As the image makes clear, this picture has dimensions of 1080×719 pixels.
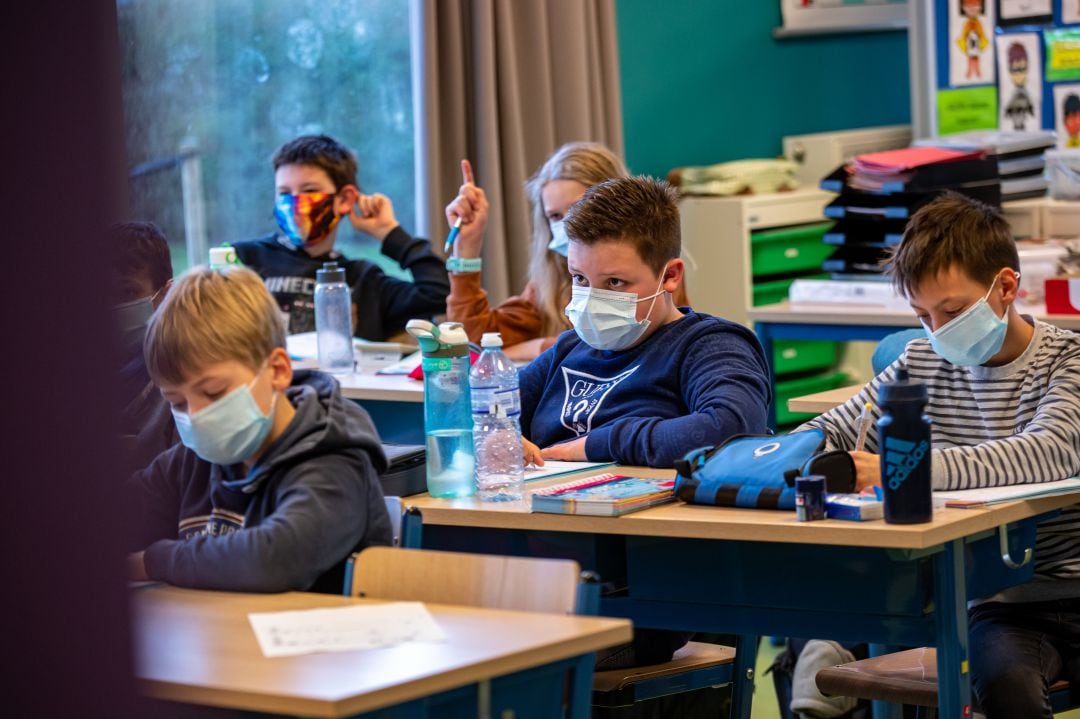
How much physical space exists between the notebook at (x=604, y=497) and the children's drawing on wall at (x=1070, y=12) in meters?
3.30

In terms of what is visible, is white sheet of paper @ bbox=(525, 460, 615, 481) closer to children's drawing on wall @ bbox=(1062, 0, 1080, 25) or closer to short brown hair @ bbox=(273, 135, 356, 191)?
short brown hair @ bbox=(273, 135, 356, 191)

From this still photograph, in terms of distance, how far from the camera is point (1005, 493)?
238cm

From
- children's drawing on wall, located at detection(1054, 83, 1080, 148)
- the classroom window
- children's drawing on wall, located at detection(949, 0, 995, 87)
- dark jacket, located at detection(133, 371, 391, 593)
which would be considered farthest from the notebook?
children's drawing on wall, located at detection(949, 0, 995, 87)

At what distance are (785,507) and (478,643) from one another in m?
0.71

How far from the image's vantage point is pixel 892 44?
23.1 ft

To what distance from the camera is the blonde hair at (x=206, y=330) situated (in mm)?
2201

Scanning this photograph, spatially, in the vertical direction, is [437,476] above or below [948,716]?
above

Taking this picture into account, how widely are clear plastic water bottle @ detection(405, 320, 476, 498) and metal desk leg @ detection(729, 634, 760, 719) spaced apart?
0.51 metres

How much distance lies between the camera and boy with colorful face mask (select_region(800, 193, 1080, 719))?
245 cm

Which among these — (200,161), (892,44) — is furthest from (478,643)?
(892,44)

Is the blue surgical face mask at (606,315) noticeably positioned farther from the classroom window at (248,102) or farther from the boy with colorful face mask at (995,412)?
the classroom window at (248,102)

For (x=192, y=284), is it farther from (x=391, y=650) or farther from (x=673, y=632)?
(x=673, y=632)

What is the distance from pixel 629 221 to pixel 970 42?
291 cm

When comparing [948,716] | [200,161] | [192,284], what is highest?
[200,161]
